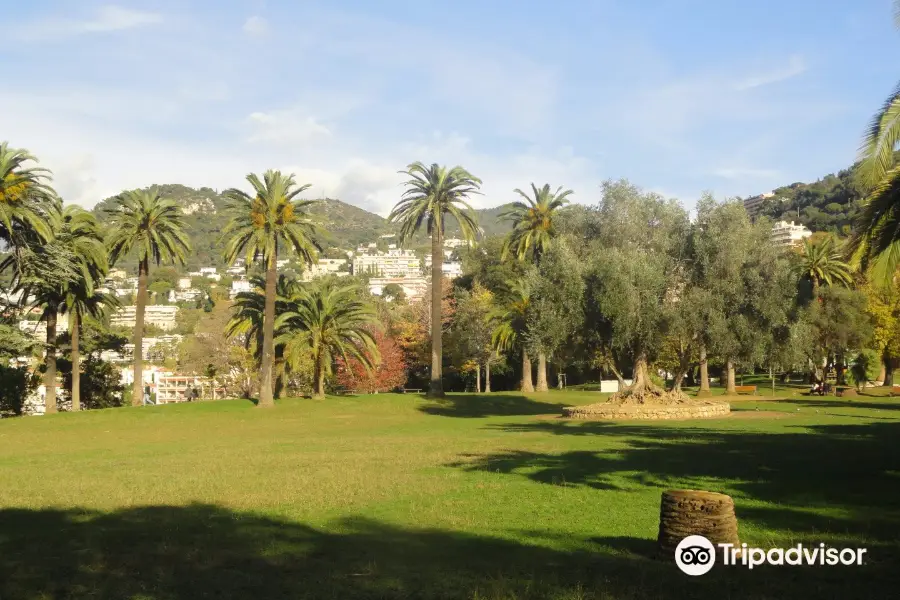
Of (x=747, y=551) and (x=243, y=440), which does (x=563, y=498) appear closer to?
(x=747, y=551)

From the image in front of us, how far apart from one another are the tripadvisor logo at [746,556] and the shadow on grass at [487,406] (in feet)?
120

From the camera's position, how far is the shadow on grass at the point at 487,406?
48656 millimetres

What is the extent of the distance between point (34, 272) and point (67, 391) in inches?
899

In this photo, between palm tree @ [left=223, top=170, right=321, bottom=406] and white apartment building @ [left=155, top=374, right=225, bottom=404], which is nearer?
palm tree @ [left=223, top=170, right=321, bottom=406]

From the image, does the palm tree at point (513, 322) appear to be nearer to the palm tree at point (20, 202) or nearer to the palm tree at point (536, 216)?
the palm tree at point (536, 216)

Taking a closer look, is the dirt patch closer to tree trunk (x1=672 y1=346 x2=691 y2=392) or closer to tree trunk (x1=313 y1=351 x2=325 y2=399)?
tree trunk (x1=672 y1=346 x2=691 y2=392)

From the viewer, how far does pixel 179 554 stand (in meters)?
11.0

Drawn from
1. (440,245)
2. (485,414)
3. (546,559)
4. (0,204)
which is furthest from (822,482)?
(440,245)

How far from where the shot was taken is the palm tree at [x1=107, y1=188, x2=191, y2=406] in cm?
5091

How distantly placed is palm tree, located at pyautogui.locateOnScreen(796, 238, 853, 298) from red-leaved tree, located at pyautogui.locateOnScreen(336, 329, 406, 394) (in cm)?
A: 3682

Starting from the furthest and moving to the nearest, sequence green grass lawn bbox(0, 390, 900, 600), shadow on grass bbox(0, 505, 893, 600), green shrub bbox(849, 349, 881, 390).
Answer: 1. green shrub bbox(849, 349, 881, 390)
2. green grass lawn bbox(0, 390, 900, 600)
3. shadow on grass bbox(0, 505, 893, 600)

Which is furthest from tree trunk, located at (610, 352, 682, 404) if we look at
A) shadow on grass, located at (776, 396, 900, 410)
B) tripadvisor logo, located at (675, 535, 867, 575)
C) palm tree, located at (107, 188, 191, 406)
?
palm tree, located at (107, 188, 191, 406)

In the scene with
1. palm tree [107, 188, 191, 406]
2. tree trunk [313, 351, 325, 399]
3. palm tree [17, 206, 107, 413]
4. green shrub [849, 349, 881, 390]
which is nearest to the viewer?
palm tree [17, 206, 107, 413]

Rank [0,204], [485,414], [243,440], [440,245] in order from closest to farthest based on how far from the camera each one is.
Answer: [243,440], [0,204], [485,414], [440,245]
